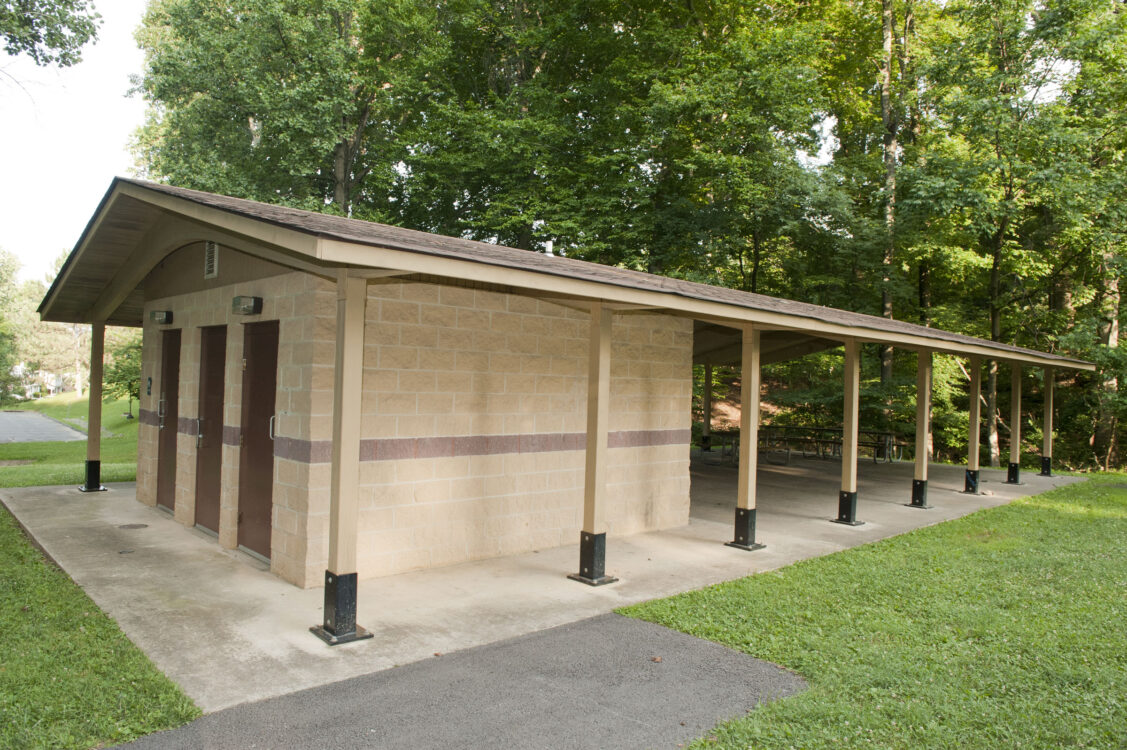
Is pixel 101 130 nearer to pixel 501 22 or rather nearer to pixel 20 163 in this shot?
pixel 20 163

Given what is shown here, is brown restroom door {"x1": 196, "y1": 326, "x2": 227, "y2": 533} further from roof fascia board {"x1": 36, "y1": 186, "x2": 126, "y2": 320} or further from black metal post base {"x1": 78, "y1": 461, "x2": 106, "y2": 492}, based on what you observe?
black metal post base {"x1": 78, "y1": 461, "x2": 106, "y2": 492}

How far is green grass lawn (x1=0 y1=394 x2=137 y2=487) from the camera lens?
1080 centimetres

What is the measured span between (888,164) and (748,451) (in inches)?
605

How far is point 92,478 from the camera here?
9555 mm

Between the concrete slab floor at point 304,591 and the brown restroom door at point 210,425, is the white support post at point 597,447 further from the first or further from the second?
the brown restroom door at point 210,425

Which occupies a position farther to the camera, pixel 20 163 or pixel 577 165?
pixel 20 163

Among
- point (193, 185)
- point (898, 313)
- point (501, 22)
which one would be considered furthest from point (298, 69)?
point (898, 313)

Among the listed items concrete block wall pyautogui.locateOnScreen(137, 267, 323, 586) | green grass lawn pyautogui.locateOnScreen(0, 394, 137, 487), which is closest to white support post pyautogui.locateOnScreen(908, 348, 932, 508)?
concrete block wall pyautogui.locateOnScreen(137, 267, 323, 586)

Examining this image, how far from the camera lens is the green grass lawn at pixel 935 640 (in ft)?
11.2

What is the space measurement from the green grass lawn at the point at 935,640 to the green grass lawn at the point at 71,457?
996 cm

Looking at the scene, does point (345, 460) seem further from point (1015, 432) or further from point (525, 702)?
point (1015, 432)

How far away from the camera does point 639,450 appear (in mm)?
7871

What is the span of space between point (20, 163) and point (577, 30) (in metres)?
21.8

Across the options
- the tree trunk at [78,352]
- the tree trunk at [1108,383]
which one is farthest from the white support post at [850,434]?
the tree trunk at [78,352]
